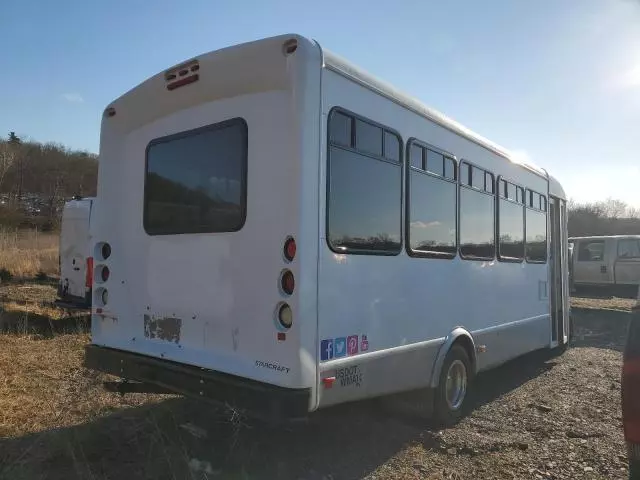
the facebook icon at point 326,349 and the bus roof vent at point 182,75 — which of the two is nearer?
the facebook icon at point 326,349

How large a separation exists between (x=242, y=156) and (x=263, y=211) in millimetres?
499

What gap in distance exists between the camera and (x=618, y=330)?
1215cm

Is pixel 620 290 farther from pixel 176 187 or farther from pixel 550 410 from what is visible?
pixel 176 187

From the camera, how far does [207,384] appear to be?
381 centimetres

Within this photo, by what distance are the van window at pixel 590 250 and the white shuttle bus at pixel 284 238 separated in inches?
611

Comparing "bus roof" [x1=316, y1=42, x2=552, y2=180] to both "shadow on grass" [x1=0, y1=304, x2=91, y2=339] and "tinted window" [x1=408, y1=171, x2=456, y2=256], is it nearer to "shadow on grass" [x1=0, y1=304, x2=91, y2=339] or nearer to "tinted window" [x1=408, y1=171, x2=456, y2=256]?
"tinted window" [x1=408, y1=171, x2=456, y2=256]

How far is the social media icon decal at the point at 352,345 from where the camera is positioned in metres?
3.82

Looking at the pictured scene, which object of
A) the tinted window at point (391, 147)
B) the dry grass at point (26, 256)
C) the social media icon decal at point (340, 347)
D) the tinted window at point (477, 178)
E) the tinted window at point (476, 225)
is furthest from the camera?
the dry grass at point (26, 256)

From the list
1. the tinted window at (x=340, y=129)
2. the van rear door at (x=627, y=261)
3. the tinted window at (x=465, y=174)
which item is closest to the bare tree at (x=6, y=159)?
the van rear door at (x=627, y=261)

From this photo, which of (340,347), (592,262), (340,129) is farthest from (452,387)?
(592,262)

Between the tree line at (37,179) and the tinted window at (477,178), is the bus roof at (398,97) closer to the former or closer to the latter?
the tinted window at (477,178)

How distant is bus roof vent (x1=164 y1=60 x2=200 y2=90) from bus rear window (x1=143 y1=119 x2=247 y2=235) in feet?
1.26

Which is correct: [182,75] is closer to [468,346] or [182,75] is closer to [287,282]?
[287,282]

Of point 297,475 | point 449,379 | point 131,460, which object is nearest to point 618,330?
point 449,379
